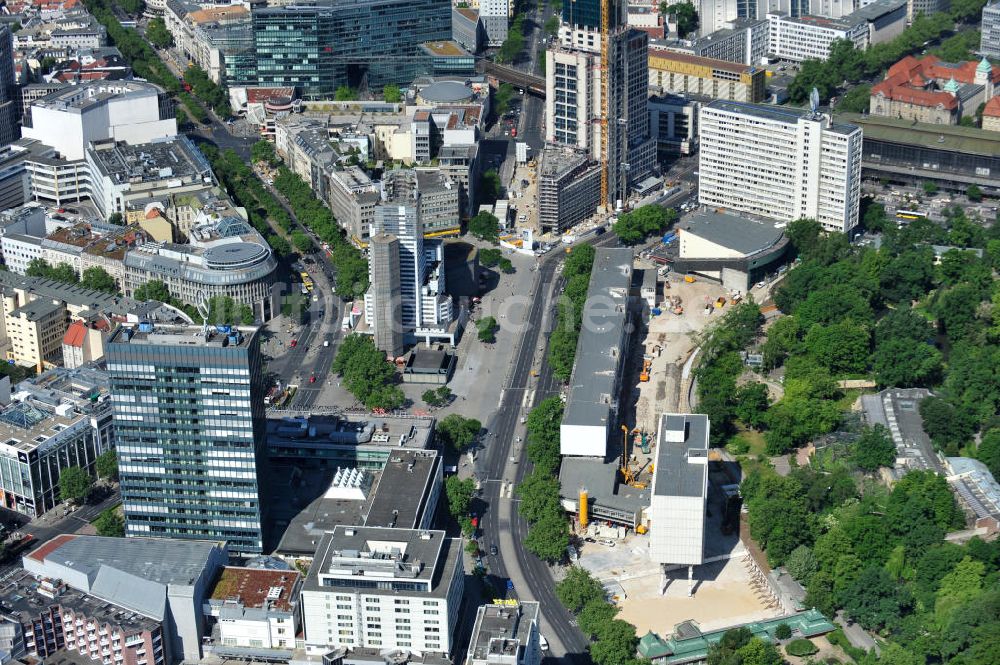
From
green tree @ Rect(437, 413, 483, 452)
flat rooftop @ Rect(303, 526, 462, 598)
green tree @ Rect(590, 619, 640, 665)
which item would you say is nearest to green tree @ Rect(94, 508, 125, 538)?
flat rooftop @ Rect(303, 526, 462, 598)

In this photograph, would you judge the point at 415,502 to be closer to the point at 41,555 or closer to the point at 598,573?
the point at 598,573

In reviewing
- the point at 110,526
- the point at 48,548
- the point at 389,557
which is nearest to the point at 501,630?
the point at 389,557

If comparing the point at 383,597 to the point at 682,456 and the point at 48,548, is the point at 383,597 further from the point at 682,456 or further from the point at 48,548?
the point at 682,456

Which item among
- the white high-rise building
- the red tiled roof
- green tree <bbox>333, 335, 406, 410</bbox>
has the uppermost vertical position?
the white high-rise building

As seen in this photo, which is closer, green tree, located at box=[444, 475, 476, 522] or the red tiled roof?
the red tiled roof

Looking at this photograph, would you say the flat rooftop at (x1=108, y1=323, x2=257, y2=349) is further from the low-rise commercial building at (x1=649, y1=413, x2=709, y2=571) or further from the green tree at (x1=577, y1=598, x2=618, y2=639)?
the low-rise commercial building at (x1=649, y1=413, x2=709, y2=571)

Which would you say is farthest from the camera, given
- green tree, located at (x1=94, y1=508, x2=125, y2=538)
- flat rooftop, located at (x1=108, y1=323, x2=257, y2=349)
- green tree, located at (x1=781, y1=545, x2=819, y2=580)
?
green tree, located at (x1=94, y1=508, x2=125, y2=538)
